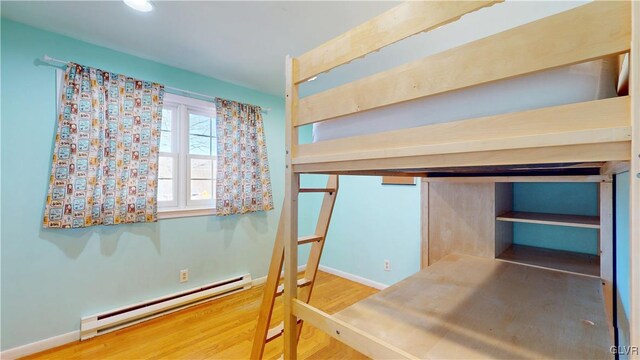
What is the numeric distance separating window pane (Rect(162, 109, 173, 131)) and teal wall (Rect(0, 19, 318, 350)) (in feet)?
0.88

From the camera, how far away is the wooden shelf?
1.54m

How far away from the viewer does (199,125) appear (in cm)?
280

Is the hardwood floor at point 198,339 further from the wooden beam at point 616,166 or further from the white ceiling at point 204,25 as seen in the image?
the white ceiling at point 204,25

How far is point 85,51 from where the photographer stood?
2084 millimetres

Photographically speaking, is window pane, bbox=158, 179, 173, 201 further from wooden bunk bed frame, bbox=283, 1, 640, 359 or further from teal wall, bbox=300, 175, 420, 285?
wooden bunk bed frame, bbox=283, 1, 640, 359

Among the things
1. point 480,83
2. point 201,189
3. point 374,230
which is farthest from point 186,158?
point 480,83

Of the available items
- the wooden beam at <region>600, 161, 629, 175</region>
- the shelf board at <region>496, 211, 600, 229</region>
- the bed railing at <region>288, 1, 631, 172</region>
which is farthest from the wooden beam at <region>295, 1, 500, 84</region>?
the shelf board at <region>496, 211, 600, 229</region>

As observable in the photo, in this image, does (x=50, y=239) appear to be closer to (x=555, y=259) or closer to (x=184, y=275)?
(x=184, y=275)

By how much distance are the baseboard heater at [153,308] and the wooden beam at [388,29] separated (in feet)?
7.92

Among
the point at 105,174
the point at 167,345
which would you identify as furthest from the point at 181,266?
the point at 105,174

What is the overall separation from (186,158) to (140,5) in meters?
1.37

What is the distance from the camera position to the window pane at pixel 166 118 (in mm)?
2578

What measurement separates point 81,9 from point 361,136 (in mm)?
2057

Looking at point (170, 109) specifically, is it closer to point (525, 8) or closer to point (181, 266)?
point (181, 266)
